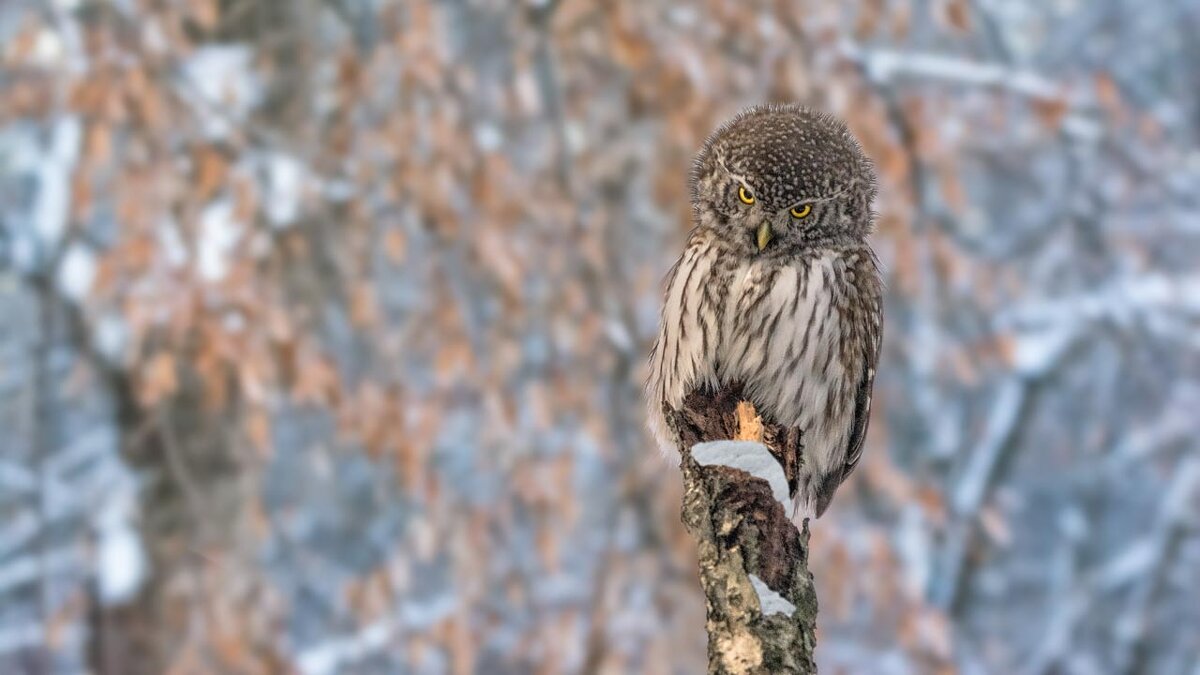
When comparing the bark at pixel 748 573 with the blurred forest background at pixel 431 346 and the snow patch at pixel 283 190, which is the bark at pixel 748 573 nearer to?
the blurred forest background at pixel 431 346

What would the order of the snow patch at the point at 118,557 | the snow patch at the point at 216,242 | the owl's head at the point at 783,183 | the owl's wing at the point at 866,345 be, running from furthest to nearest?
the snow patch at the point at 118,557
the snow patch at the point at 216,242
the owl's wing at the point at 866,345
the owl's head at the point at 783,183

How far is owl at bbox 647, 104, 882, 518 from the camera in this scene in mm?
1791

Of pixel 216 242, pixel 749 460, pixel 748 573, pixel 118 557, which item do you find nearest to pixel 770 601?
pixel 748 573

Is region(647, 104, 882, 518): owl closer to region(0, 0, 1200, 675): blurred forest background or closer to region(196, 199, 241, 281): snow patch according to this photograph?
region(0, 0, 1200, 675): blurred forest background

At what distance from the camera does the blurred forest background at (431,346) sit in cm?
377

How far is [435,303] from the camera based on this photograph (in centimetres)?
381

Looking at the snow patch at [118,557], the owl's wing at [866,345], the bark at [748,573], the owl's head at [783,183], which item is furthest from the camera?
the snow patch at [118,557]

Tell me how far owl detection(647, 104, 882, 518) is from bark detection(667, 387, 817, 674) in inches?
19.7

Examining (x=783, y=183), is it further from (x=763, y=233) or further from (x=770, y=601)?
(x=770, y=601)

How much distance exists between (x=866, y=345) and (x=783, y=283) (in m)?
0.22

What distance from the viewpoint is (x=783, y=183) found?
1.77 m

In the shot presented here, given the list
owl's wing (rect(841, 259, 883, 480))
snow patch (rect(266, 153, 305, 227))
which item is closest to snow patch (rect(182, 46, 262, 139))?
snow patch (rect(266, 153, 305, 227))

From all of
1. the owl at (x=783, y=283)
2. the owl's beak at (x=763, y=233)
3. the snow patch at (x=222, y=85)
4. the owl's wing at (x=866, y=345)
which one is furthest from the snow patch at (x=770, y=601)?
the snow patch at (x=222, y=85)

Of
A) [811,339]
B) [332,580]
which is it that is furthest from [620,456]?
[811,339]
